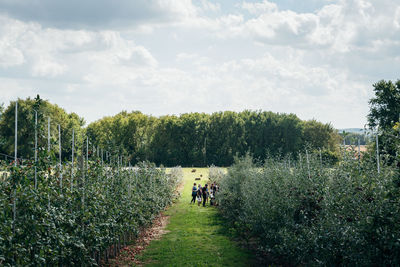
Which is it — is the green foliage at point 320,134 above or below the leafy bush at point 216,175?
above

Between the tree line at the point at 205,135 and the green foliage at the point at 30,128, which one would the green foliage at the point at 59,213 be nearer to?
the green foliage at the point at 30,128

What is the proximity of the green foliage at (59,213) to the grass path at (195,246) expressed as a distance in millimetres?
1358

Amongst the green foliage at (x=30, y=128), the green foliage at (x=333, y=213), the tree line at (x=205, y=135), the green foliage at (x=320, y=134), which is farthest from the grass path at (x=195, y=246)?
the tree line at (x=205, y=135)

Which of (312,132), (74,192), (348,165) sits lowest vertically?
(74,192)

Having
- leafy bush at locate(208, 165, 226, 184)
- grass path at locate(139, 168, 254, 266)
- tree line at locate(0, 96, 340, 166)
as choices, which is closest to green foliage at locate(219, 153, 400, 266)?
grass path at locate(139, 168, 254, 266)

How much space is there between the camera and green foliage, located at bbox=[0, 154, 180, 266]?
5406 mm

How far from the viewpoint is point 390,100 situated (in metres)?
30.2

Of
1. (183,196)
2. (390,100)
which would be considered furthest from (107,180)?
(390,100)

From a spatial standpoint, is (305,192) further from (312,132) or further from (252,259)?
(312,132)

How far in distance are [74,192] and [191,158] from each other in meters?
51.9

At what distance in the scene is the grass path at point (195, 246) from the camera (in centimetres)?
1042

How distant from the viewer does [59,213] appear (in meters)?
6.56

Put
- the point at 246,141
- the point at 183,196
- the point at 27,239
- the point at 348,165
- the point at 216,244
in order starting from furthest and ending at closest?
1. the point at 246,141
2. the point at 183,196
3. the point at 216,244
4. the point at 348,165
5. the point at 27,239

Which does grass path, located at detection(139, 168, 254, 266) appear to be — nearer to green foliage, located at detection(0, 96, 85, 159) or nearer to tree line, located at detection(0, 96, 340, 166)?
green foliage, located at detection(0, 96, 85, 159)
